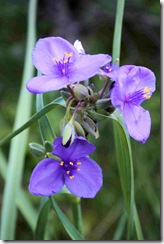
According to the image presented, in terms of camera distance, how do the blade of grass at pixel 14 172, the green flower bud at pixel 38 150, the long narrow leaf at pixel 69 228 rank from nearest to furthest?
the green flower bud at pixel 38 150
the long narrow leaf at pixel 69 228
the blade of grass at pixel 14 172

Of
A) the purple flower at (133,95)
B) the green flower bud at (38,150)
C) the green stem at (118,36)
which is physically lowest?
the green flower bud at (38,150)

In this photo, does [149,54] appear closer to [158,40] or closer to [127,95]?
[158,40]

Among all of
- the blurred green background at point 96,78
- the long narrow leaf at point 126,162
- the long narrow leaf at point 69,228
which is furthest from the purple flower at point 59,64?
the blurred green background at point 96,78

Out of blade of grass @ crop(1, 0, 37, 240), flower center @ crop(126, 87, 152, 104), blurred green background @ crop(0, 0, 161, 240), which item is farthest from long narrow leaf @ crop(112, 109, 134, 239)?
blurred green background @ crop(0, 0, 161, 240)

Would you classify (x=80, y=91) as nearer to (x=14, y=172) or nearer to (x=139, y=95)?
(x=139, y=95)

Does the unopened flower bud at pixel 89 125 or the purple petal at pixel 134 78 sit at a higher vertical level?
the purple petal at pixel 134 78

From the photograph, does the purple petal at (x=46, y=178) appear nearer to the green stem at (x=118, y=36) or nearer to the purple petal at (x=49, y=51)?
the purple petal at (x=49, y=51)

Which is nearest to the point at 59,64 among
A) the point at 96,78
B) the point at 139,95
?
the point at 139,95

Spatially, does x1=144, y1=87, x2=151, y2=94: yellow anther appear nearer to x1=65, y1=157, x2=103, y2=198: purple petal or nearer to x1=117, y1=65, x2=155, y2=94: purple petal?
x1=117, y1=65, x2=155, y2=94: purple petal
